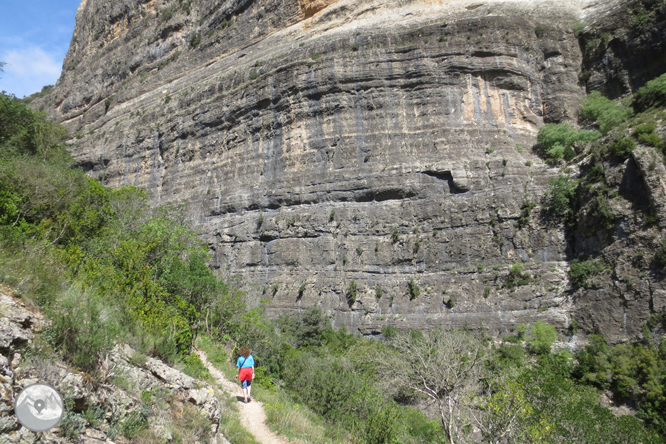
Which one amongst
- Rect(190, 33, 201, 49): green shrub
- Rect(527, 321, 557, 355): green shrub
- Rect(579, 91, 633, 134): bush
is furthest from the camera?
Rect(190, 33, 201, 49): green shrub

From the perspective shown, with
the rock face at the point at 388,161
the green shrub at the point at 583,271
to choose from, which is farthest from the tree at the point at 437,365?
the green shrub at the point at 583,271

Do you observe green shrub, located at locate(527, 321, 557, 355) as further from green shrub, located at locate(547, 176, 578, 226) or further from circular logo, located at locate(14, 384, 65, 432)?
circular logo, located at locate(14, 384, 65, 432)

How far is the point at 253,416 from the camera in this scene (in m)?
8.09

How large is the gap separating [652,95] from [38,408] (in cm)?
2960

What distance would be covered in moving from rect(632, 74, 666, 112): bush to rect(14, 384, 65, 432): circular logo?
92.4ft

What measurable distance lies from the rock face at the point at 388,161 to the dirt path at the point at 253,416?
42.7 feet

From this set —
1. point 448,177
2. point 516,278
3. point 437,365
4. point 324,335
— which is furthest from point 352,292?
point 448,177

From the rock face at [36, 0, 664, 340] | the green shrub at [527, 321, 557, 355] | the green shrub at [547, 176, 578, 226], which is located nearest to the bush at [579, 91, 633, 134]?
the rock face at [36, 0, 664, 340]

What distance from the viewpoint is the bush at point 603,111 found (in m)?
24.3

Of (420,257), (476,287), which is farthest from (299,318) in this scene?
(476,287)

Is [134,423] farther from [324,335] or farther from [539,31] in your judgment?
[539,31]

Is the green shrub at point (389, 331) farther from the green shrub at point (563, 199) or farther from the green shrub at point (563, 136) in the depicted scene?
the green shrub at point (563, 136)

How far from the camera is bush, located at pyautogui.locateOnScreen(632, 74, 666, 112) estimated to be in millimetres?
22766

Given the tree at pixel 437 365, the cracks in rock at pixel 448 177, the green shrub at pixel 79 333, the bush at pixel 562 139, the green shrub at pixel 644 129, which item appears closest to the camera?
the green shrub at pixel 79 333
